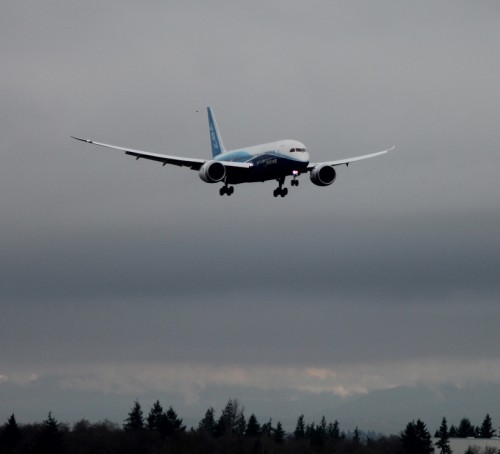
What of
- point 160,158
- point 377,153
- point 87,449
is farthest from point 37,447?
point 377,153

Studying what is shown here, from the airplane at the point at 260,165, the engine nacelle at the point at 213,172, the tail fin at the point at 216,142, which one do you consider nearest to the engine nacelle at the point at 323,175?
the airplane at the point at 260,165

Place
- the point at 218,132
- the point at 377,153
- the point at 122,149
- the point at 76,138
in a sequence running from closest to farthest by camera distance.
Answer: the point at 76,138 → the point at 122,149 → the point at 377,153 → the point at 218,132

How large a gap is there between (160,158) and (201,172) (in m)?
6.76

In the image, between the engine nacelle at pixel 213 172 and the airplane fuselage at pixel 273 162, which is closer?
the airplane fuselage at pixel 273 162

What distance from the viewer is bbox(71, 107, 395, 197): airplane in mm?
158625

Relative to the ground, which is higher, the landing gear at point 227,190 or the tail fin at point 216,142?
the tail fin at point 216,142

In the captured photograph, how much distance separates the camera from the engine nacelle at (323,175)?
163 meters

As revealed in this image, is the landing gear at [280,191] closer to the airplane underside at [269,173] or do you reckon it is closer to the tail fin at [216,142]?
the airplane underside at [269,173]

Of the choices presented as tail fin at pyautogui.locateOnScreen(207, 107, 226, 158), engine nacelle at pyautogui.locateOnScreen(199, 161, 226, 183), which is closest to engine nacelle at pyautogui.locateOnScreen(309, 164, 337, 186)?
engine nacelle at pyautogui.locateOnScreen(199, 161, 226, 183)

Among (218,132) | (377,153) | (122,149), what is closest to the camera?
(122,149)

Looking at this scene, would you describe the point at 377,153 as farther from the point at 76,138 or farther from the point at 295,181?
the point at 76,138

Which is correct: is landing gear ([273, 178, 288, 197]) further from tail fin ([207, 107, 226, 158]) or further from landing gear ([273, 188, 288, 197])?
tail fin ([207, 107, 226, 158])

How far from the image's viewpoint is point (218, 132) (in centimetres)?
19825

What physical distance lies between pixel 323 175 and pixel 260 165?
26.7ft
